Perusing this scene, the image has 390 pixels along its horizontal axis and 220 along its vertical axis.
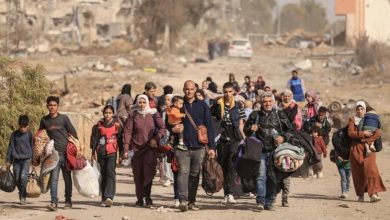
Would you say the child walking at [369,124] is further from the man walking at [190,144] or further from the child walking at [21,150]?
the child walking at [21,150]

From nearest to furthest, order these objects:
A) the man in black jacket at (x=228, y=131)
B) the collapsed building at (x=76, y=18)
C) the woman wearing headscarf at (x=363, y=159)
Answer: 1. the man in black jacket at (x=228, y=131)
2. the woman wearing headscarf at (x=363, y=159)
3. the collapsed building at (x=76, y=18)

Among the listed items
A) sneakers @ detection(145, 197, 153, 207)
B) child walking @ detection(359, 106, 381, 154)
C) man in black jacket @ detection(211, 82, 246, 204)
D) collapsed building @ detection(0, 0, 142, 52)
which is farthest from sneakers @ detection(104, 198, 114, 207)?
collapsed building @ detection(0, 0, 142, 52)

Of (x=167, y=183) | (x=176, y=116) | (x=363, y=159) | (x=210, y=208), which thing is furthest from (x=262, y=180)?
(x=167, y=183)

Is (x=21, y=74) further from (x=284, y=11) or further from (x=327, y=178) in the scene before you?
(x=284, y=11)

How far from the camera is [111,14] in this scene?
102938mm

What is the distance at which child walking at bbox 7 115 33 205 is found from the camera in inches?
485

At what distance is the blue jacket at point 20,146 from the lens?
40.4 feet

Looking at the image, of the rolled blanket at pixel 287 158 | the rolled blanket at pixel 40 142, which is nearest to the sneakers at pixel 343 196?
the rolled blanket at pixel 287 158

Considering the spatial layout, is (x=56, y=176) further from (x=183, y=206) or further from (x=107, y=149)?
(x=183, y=206)

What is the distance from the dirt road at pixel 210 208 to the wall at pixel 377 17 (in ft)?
Answer: 198

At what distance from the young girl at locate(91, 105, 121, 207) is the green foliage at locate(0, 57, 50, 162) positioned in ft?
15.9

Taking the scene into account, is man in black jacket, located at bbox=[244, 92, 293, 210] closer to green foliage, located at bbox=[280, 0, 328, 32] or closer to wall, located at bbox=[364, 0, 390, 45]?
wall, located at bbox=[364, 0, 390, 45]

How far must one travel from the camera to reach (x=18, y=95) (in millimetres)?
17312

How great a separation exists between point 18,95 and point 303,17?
533ft
